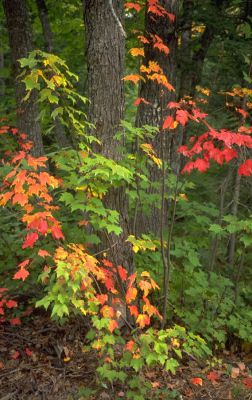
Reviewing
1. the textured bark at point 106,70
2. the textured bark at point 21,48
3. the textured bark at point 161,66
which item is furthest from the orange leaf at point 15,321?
the textured bark at point 21,48

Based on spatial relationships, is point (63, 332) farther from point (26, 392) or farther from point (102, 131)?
point (102, 131)

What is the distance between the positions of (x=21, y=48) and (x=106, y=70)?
3.01 m

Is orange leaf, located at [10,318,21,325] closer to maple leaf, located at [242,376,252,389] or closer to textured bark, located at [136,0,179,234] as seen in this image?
textured bark, located at [136,0,179,234]

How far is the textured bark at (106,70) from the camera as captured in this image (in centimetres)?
439

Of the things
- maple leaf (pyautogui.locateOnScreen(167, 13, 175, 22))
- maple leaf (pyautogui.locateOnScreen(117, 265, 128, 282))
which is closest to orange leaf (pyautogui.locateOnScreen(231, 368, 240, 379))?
maple leaf (pyautogui.locateOnScreen(117, 265, 128, 282))

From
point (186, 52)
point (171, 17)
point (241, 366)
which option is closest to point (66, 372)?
point (241, 366)

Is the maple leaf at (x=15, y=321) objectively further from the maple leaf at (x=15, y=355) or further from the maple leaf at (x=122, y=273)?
the maple leaf at (x=122, y=273)

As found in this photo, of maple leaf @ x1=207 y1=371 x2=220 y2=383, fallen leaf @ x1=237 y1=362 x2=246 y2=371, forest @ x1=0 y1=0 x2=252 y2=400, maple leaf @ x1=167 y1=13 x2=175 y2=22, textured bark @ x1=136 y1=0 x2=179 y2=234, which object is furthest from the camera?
textured bark @ x1=136 y1=0 x2=179 y2=234

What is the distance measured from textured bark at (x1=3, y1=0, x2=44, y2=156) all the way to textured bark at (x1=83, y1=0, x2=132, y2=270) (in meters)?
2.30

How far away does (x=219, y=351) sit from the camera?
5449 millimetres

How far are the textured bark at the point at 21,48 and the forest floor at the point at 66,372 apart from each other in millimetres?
3423

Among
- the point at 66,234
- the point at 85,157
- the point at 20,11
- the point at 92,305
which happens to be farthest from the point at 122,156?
the point at 20,11

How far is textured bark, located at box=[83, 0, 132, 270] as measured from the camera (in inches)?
173

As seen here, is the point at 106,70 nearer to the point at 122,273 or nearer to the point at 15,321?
the point at 122,273
